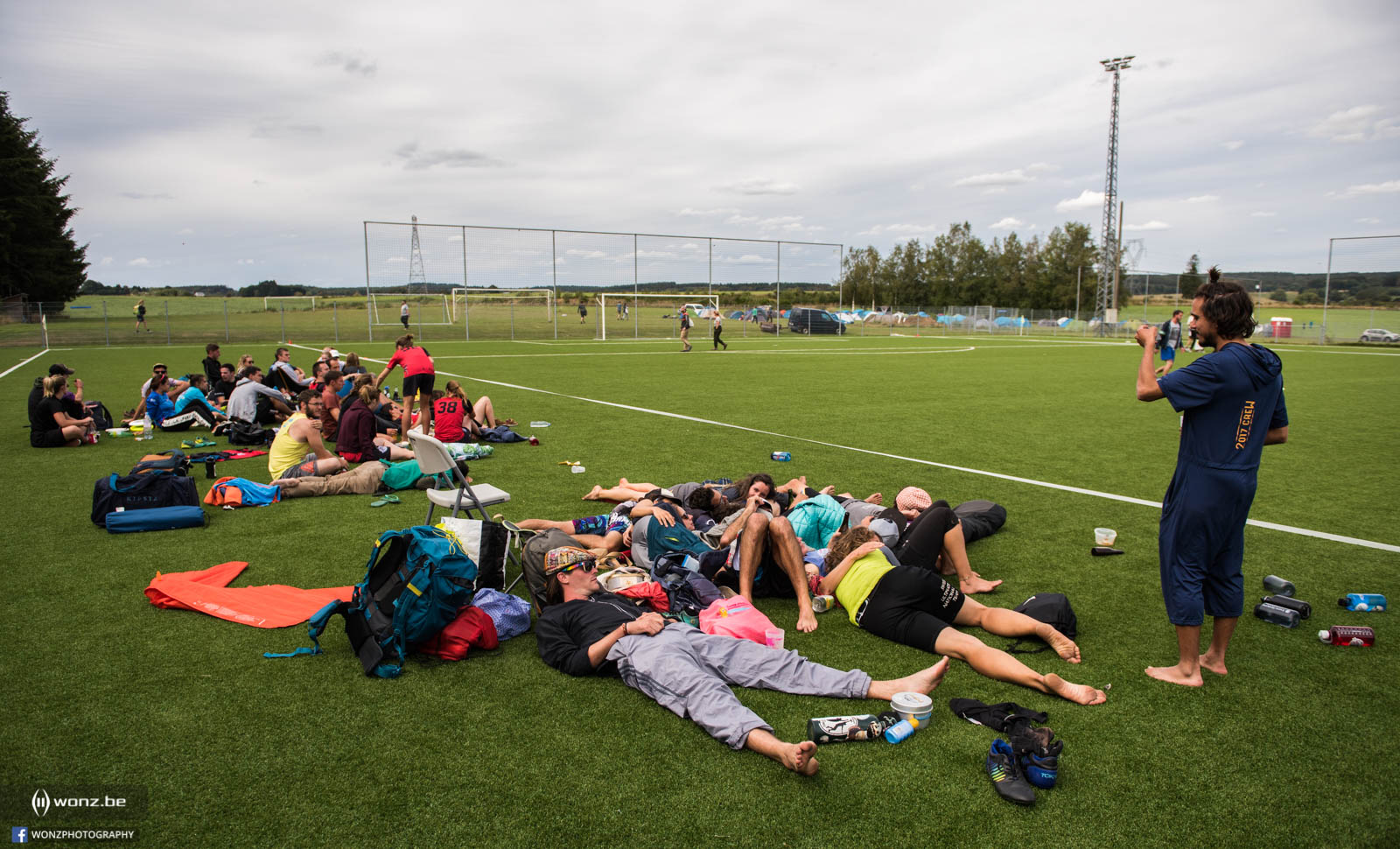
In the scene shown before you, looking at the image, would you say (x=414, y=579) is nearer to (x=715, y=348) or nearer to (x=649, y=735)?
(x=649, y=735)

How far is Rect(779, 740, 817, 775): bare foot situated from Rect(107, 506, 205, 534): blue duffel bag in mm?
6594

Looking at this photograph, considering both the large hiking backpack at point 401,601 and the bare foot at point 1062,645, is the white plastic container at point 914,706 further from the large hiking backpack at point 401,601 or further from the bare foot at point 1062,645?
the large hiking backpack at point 401,601

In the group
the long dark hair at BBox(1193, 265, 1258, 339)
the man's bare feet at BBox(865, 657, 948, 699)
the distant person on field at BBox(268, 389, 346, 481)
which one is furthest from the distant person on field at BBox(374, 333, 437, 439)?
the long dark hair at BBox(1193, 265, 1258, 339)

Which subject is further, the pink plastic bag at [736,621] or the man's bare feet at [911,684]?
the pink plastic bag at [736,621]

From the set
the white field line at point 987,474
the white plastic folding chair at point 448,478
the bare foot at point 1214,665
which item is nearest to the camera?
the bare foot at point 1214,665

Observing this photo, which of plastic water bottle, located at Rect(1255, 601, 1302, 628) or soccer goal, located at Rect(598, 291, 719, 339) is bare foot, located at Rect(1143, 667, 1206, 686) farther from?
soccer goal, located at Rect(598, 291, 719, 339)

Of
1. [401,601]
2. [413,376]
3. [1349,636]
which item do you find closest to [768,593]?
[401,601]

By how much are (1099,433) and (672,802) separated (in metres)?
11.5

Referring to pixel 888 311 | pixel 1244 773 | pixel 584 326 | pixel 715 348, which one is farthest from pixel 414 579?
pixel 888 311

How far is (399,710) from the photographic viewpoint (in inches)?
157

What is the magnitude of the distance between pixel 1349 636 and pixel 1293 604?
388mm

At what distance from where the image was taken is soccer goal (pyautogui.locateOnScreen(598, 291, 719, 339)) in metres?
45.5

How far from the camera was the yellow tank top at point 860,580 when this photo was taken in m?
4.89

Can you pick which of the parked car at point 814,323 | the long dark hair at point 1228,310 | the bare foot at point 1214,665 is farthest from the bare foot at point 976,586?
the parked car at point 814,323
